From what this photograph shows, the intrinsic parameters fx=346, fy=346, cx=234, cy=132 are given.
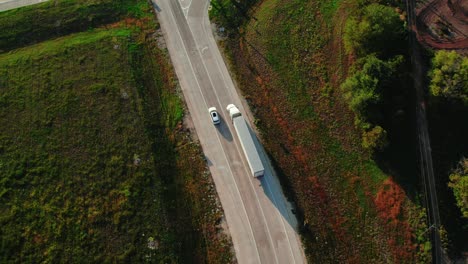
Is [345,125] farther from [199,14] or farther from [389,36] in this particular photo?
[199,14]

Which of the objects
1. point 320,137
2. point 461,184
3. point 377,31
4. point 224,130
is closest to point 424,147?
point 461,184

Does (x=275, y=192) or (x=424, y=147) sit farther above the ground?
(x=275, y=192)

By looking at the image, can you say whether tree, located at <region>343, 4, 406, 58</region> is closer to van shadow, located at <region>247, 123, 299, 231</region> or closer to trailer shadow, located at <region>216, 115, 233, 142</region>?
van shadow, located at <region>247, 123, 299, 231</region>

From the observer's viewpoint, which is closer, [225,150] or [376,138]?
[376,138]

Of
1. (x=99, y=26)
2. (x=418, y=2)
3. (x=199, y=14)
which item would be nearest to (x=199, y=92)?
(x=199, y=14)

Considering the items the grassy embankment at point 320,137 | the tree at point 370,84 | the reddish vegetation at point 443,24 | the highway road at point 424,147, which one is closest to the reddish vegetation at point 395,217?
the grassy embankment at point 320,137

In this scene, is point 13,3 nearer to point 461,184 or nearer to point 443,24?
point 443,24
